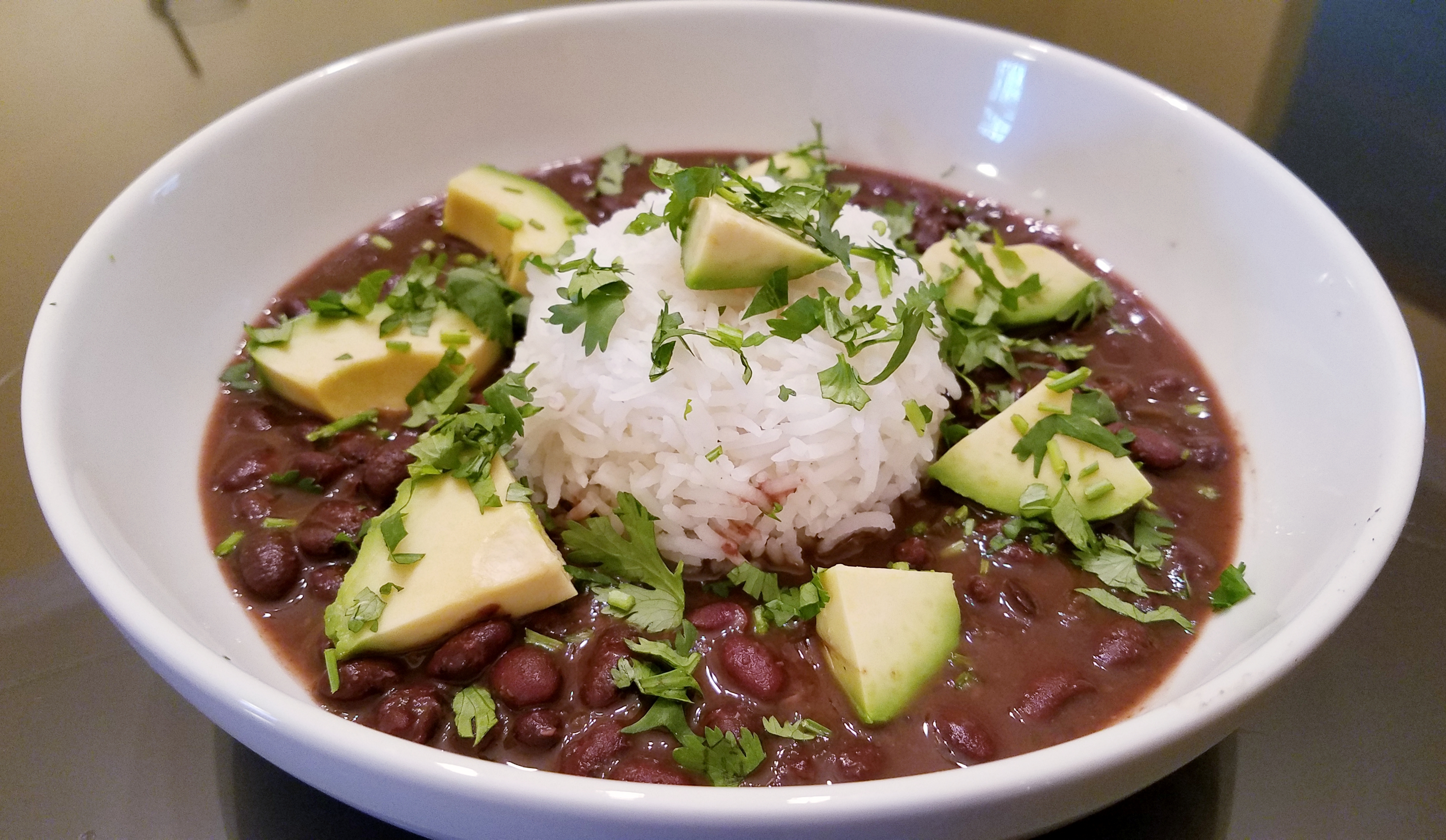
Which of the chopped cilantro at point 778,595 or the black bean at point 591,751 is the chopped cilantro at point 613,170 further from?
the black bean at point 591,751

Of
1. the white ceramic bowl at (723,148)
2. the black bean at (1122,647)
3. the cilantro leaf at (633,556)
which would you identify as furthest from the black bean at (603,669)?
the black bean at (1122,647)

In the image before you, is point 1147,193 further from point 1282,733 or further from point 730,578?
point 730,578

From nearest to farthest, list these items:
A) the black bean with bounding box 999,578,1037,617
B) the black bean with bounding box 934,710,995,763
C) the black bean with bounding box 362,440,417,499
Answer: the black bean with bounding box 934,710,995,763
the black bean with bounding box 999,578,1037,617
the black bean with bounding box 362,440,417,499

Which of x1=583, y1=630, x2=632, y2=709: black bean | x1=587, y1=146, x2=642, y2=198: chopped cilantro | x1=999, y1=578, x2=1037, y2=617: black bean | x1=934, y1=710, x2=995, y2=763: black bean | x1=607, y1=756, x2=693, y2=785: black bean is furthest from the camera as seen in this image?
A: x1=587, y1=146, x2=642, y2=198: chopped cilantro

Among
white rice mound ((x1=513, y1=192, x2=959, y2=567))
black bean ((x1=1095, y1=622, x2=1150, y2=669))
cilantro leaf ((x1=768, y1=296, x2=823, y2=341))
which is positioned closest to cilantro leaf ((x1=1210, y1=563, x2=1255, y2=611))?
black bean ((x1=1095, y1=622, x2=1150, y2=669))

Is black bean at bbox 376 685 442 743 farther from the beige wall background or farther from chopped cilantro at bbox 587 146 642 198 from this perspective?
the beige wall background

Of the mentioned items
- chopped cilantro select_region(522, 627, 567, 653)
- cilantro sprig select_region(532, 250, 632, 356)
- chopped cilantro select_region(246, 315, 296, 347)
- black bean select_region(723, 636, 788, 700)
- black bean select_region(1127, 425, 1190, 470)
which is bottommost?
chopped cilantro select_region(522, 627, 567, 653)

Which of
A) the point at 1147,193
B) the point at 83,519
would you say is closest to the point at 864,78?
the point at 1147,193
